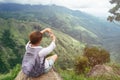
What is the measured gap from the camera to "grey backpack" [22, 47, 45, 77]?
8680 mm

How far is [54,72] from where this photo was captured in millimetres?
9555

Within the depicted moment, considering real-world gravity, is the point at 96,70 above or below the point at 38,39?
below

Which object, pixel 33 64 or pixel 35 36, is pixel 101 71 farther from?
pixel 35 36

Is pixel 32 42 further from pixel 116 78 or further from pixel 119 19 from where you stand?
pixel 119 19

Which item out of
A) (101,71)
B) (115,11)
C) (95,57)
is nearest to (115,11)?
(115,11)

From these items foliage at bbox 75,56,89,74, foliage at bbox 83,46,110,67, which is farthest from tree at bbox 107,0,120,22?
foliage at bbox 75,56,89,74

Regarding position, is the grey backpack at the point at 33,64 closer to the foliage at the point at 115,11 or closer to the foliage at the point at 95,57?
the foliage at the point at 95,57

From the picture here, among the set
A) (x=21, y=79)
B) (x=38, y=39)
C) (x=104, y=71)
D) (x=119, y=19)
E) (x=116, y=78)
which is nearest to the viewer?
(x=38, y=39)

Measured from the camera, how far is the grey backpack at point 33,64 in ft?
28.5

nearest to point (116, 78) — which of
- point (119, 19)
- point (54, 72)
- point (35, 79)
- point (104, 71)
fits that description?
point (104, 71)

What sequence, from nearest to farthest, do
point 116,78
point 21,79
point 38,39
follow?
point 38,39 < point 21,79 < point 116,78

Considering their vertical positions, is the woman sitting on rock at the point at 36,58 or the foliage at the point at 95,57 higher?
the woman sitting on rock at the point at 36,58

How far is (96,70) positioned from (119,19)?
29.5 meters

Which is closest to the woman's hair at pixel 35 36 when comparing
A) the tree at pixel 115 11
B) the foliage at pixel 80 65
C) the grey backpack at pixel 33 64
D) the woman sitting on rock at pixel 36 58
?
the woman sitting on rock at pixel 36 58
